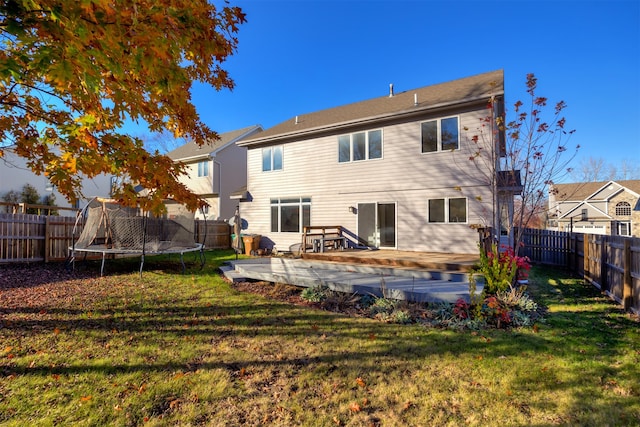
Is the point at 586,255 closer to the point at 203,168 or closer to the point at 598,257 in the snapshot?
the point at 598,257

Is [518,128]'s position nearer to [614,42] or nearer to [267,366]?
[614,42]

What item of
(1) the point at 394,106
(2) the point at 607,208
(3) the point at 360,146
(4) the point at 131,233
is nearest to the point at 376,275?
(3) the point at 360,146

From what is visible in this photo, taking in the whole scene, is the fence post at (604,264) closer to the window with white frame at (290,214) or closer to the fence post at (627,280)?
the fence post at (627,280)

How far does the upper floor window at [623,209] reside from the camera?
→ 1115 inches

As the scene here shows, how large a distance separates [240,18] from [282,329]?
476 centimetres

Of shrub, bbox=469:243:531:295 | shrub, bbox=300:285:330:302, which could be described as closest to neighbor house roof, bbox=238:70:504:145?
shrub, bbox=469:243:531:295

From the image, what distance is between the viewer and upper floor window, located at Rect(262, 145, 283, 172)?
1395cm

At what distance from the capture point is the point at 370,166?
37.8 ft

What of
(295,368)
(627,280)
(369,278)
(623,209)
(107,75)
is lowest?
(295,368)

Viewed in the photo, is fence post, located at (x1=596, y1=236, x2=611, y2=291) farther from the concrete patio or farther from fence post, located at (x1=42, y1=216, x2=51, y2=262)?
fence post, located at (x1=42, y1=216, x2=51, y2=262)

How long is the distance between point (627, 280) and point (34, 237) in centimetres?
1513

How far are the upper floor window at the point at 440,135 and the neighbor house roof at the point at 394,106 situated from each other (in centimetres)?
54

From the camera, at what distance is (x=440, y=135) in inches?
402

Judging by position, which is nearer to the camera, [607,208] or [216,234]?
[216,234]
